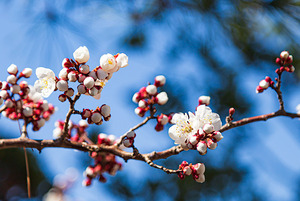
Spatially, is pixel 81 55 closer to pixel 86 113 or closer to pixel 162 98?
pixel 86 113

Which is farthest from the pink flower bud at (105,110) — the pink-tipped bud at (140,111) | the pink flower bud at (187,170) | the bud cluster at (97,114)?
the pink flower bud at (187,170)

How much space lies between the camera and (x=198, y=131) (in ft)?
4.16

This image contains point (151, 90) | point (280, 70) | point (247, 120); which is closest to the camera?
point (151, 90)

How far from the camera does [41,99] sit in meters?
1.72

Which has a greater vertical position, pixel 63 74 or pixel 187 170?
pixel 63 74

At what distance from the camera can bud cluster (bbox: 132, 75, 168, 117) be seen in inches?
51.4

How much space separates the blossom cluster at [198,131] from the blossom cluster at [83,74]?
0.30 m

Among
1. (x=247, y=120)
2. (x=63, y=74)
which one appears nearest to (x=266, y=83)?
(x=247, y=120)

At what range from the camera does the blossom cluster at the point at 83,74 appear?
1.23 m

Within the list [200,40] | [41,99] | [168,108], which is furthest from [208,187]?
[41,99]

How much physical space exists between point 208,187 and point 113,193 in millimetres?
797

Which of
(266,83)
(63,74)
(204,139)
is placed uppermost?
(266,83)

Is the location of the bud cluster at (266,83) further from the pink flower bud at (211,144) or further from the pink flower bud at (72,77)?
the pink flower bud at (72,77)

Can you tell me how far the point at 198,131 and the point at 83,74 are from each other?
0.46 meters
